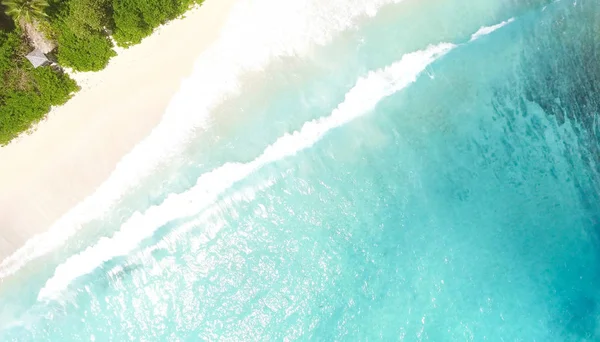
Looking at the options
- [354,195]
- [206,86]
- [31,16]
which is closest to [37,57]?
[31,16]

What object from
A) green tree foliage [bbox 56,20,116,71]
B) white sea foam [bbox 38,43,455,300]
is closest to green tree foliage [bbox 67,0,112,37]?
green tree foliage [bbox 56,20,116,71]

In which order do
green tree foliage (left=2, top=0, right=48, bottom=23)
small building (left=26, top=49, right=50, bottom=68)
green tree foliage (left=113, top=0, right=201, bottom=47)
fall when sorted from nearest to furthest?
1. green tree foliage (left=2, top=0, right=48, bottom=23)
2. small building (left=26, top=49, right=50, bottom=68)
3. green tree foliage (left=113, top=0, right=201, bottom=47)

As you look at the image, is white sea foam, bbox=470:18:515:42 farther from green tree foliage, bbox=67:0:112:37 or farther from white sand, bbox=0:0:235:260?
green tree foliage, bbox=67:0:112:37

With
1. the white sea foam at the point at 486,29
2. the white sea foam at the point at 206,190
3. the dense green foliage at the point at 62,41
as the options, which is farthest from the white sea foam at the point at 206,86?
the white sea foam at the point at 486,29

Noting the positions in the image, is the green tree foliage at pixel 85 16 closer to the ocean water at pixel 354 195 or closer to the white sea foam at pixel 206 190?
the ocean water at pixel 354 195

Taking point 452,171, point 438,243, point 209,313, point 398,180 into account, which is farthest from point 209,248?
point 452,171

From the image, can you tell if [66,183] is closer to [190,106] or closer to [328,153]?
[190,106]

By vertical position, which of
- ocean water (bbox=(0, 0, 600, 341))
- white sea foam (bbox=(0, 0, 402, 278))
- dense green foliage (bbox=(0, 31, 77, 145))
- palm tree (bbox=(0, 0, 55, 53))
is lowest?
ocean water (bbox=(0, 0, 600, 341))
